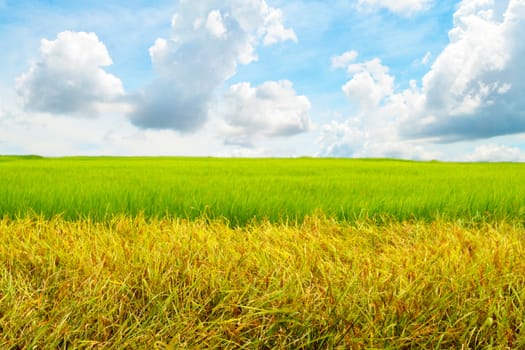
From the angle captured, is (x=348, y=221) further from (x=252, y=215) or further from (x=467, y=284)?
(x=467, y=284)

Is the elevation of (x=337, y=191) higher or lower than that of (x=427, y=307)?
higher

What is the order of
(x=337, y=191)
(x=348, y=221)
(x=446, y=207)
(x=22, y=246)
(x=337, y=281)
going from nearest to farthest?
(x=337, y=281) < (x=22, y=246) < (x=348, y=221) < (x=446, y=207) < (x=337, y=191)

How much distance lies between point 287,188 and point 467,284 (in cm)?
313

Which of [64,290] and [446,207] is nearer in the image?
[64,290]

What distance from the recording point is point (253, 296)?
1.72 metres

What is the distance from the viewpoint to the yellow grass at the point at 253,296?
4.99 ft

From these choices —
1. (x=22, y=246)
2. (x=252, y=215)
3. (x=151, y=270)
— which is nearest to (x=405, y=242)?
(x=252, y=215)

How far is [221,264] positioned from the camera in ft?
6.64

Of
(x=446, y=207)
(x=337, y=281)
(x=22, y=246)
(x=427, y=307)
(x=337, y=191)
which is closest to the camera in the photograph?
(x=427, y=307)

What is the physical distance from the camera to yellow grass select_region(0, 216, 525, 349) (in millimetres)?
1521

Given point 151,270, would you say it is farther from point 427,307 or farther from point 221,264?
point 427,307

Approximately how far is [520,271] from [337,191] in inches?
108

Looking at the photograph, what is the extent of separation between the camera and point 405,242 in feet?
9.05

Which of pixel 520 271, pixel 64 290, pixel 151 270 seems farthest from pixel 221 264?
pixel 520 271
